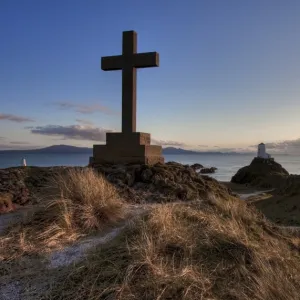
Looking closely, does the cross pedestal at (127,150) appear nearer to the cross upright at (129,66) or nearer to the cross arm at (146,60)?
the cross upright at (129,66)

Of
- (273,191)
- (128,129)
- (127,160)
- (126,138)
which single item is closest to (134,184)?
(127,160)

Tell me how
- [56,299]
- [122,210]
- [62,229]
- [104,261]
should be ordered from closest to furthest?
[56,299] → [104,261] → [62,229] → [122,210]

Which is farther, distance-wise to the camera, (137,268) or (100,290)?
(137,268)

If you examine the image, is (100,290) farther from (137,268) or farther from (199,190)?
(199,190)

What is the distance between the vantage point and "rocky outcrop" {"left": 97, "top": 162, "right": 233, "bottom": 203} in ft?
24.1

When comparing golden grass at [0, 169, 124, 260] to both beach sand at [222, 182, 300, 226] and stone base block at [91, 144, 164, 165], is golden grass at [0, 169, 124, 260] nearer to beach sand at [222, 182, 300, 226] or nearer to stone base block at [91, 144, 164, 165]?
stone base block at [91, 144, 164, 165]

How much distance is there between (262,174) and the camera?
32.2 meters

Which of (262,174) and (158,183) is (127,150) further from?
(262,174)

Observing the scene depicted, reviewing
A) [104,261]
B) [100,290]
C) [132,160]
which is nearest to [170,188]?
[132,160]

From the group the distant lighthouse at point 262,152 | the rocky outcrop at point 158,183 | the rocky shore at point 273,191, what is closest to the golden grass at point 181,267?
the rocky outcrop at point 158,183

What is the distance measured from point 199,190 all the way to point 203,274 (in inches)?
190

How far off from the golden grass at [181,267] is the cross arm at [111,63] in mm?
5938

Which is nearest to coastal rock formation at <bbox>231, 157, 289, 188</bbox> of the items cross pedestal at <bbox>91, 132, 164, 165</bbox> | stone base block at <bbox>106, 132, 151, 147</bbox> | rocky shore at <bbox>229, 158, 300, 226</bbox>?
rocky shore at <bbox>229, 158, 300, 226</bbox>

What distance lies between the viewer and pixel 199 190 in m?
8.22
